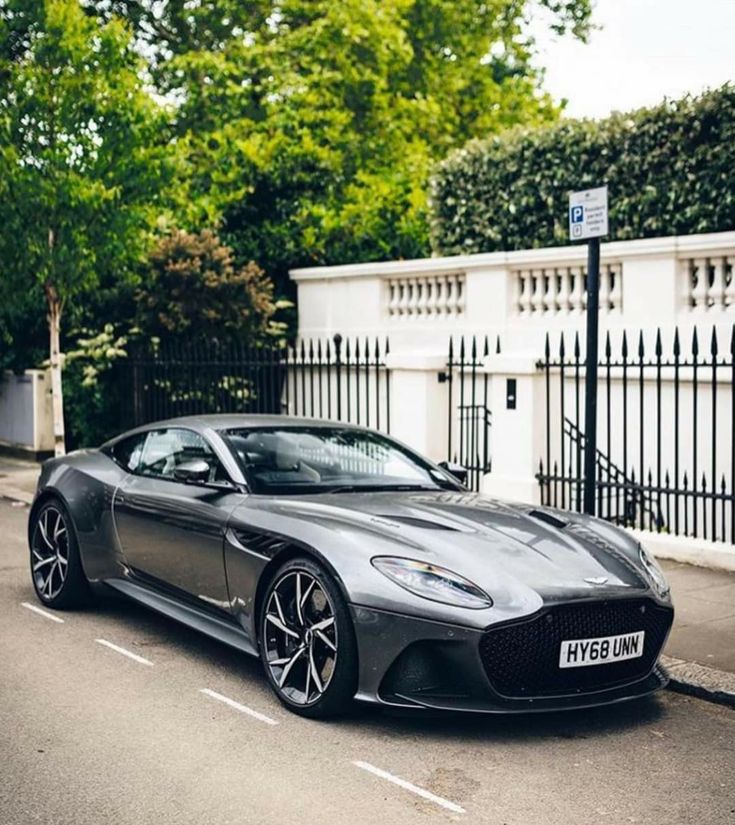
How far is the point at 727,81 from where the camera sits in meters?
12.9

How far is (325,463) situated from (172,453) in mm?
1027

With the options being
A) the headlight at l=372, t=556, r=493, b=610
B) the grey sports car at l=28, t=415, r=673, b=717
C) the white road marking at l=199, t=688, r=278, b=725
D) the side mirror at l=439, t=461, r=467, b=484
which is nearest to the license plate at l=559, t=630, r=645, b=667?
the grey sports car at l=28, t=415, r=673, b=717

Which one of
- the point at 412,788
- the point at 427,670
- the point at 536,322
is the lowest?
the point at 412,788

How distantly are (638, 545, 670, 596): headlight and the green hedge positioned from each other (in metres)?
7.65

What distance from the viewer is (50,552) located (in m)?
7.86

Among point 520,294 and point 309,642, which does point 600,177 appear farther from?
point 309,642

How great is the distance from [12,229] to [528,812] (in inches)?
448

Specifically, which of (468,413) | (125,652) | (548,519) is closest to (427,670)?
(548,519)

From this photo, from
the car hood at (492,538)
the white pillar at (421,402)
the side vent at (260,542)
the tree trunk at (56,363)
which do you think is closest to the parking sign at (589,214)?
the car hood at (492,538)

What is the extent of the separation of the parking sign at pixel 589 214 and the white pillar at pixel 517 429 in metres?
2.96

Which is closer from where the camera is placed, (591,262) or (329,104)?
(591,262)

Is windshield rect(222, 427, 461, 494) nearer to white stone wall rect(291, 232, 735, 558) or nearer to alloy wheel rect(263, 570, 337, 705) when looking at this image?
alloy wheel rect(263, 570, 337, 705)

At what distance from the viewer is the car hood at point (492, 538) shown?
5266 mm

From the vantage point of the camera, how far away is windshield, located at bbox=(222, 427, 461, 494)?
6.47 metres
